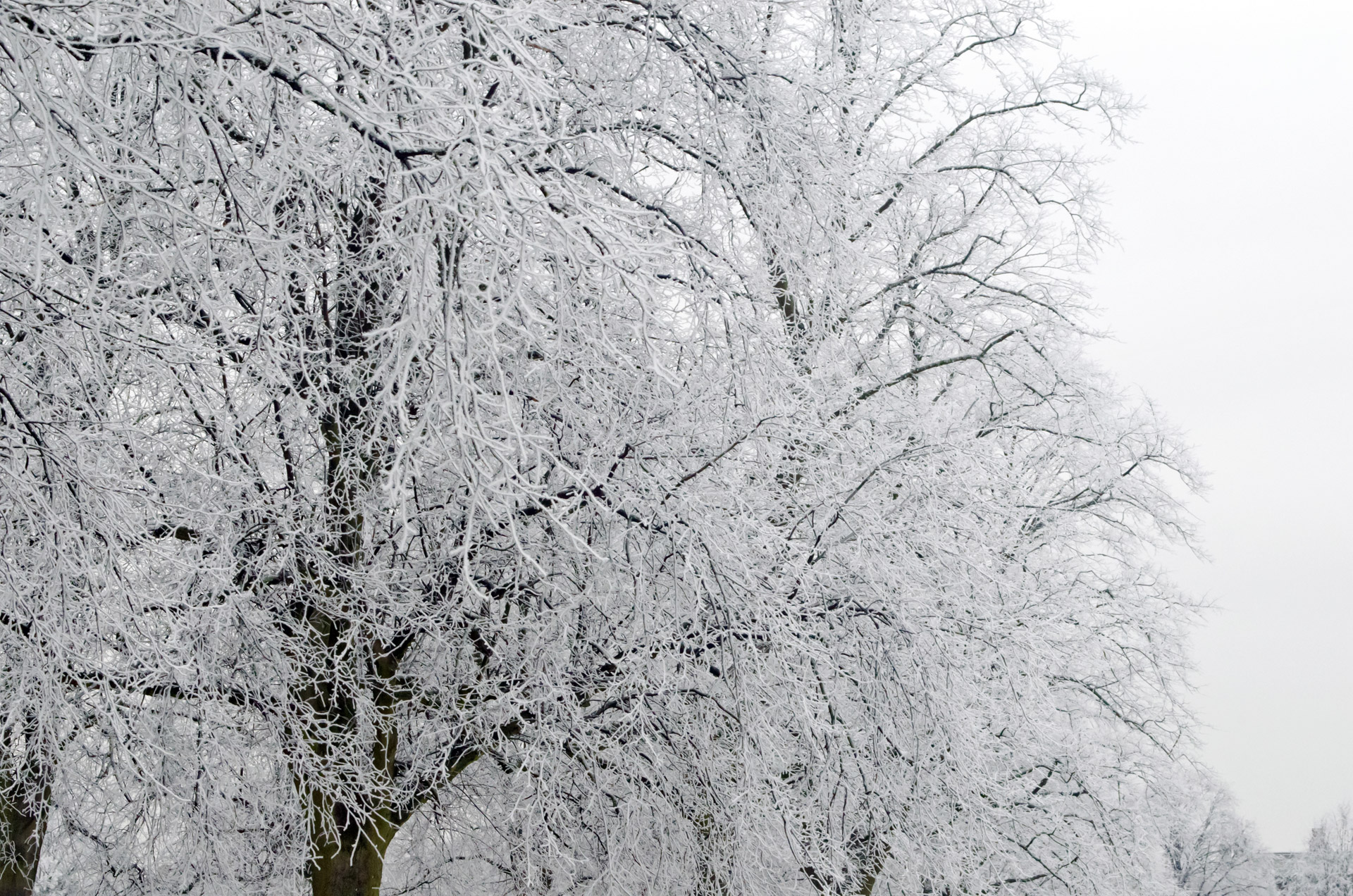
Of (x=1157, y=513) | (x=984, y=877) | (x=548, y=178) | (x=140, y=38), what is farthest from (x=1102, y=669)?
(x=140, y=38)

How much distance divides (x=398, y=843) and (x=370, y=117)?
827 centimetres

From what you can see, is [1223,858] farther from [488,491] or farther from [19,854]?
[488,491]

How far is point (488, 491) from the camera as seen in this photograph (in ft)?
13.2

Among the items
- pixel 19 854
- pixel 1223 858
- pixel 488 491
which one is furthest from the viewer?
pixel 1223 858

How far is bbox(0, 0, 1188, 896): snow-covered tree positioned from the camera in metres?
4.02

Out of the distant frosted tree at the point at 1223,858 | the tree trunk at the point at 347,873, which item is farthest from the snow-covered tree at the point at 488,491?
the distant frosted tree at the point at 1223,858

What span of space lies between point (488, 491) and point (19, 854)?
19.4 ft

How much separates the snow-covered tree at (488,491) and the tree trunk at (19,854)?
0.10 m

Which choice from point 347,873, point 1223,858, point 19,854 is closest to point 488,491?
point 347,873

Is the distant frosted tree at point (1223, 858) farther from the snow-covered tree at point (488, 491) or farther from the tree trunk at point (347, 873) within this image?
the tree trunk at point (347, 873)

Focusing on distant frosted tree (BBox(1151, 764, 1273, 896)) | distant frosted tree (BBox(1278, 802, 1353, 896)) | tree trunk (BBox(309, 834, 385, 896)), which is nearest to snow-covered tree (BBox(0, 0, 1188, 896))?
tree trunk (BBox(309, 834, 385, 896))

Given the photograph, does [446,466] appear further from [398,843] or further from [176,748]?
[398,843]

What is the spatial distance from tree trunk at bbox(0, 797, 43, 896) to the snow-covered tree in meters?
0.10

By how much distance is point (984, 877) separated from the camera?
9.12 meters
